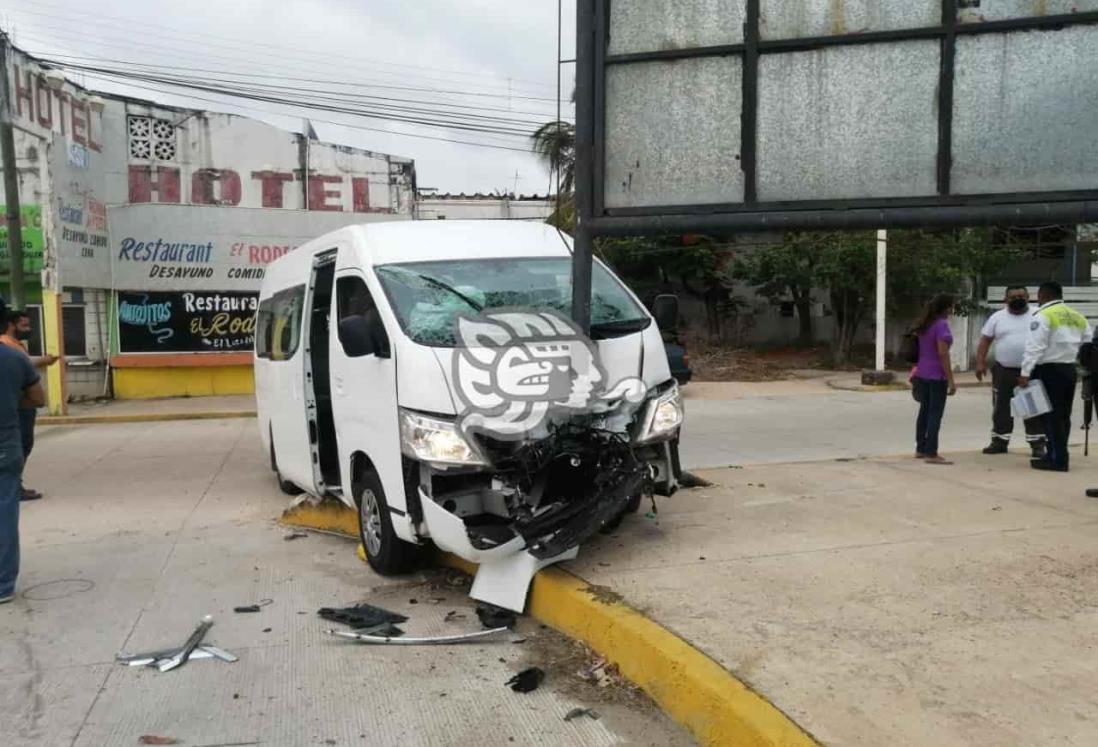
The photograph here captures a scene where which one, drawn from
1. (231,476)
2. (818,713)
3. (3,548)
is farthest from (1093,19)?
(231,476)

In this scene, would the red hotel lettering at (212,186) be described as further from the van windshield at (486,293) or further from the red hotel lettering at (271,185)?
the van windshield at (486,293)

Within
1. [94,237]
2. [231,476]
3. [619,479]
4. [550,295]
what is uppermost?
[94,237]

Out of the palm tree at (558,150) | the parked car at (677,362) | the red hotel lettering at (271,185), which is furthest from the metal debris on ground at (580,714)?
the palm tree at (558,150)

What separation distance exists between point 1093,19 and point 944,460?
4.54 metres

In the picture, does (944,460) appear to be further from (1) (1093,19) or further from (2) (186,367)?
(2) (186,367)

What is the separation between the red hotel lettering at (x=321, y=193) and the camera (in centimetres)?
2098

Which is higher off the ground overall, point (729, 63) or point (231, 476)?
point (729, 63)

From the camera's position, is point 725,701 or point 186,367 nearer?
point 725,701

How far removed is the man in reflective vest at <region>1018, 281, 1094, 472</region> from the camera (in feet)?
26.3

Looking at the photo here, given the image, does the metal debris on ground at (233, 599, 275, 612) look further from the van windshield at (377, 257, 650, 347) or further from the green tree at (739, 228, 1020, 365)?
the green tree at (739, 228, 1020, 365)

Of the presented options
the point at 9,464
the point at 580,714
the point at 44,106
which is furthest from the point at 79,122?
the point at 580,714

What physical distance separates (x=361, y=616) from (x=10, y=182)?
12.8 metres

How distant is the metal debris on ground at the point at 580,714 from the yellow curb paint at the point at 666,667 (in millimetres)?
264

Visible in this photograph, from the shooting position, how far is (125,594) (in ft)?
18.8
